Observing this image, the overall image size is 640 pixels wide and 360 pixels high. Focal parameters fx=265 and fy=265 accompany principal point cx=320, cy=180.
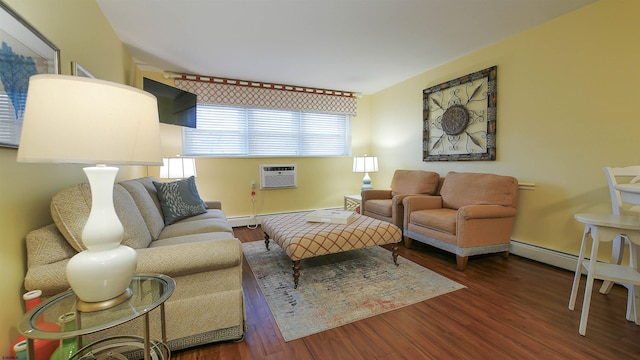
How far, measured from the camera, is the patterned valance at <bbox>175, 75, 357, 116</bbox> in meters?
3.83

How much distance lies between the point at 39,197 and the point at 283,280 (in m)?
1.65

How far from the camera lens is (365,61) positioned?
3416 millimetres

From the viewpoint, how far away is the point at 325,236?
223 centimetres

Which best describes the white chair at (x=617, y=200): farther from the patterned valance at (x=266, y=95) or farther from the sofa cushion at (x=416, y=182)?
the patterned valance at (x=266, y=95)

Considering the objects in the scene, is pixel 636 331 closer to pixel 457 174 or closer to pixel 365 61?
pixel 457 174

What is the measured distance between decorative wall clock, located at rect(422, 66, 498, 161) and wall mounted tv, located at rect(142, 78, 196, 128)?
3.31 metres

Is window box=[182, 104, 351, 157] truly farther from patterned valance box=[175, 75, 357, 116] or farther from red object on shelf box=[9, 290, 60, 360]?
red object on shelf box=[9, 290, 60, 360]

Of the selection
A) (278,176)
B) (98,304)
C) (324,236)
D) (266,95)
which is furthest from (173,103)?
(98,304)

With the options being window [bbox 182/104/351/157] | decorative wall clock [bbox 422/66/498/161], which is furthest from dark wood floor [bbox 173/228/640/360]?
window [bbox 182/104/351/157]

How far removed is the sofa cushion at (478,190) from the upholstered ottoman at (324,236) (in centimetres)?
104

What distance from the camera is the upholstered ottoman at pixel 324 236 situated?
212 centimetres

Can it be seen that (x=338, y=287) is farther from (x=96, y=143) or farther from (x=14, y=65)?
(x=14, y=65)

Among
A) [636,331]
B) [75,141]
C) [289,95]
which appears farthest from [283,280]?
[289,95]

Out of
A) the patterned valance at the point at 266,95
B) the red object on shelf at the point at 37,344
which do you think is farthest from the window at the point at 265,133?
the red object on shelf at the point at 37,344
